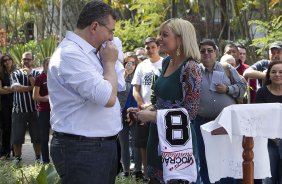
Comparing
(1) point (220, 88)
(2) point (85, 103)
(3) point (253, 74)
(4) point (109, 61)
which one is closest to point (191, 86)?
(4) point (109, 61)

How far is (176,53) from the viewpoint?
5.27 m

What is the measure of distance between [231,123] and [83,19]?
156 cm

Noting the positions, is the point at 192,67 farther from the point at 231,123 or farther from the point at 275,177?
the point at 275,177

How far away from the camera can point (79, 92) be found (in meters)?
4.19

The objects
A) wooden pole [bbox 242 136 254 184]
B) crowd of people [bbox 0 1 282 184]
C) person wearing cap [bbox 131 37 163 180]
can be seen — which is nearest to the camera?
crowd of people [bbox 0 1 282 184]

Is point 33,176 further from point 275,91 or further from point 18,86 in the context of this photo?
point 18,86

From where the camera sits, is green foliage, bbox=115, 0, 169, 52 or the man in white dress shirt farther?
green foliage, bbox=115, 0, 169, 52

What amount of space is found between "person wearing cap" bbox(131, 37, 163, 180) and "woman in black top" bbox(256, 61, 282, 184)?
2281mm

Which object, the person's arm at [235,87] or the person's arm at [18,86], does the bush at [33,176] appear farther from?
the person's arm at [18,86]

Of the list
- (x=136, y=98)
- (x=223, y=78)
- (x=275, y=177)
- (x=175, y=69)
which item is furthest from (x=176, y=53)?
(x=136, y=98)

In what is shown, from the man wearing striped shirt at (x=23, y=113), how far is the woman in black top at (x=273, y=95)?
5398 millimetres

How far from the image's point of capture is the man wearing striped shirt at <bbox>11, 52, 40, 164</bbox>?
11672 millimetres

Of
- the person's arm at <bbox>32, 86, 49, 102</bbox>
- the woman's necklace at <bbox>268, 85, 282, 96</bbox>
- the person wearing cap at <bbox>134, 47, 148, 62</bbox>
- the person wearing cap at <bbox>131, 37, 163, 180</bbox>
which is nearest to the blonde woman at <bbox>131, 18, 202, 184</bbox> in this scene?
the woman's necklace at <bbox>268, 85, 282, 96</bbox>

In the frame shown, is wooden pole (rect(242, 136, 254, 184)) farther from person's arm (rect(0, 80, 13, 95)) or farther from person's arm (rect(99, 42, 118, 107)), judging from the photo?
person's arm (rect(0, 80, 13, 95))
